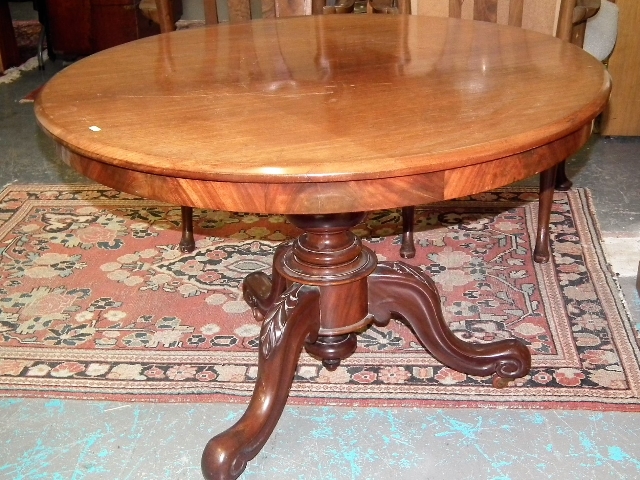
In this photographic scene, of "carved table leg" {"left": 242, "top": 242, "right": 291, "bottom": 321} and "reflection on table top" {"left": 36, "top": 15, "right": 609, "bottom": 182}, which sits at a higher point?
"reflection on table top" {"left": 36, "top": 15, "right": 609, "bottom": 182}

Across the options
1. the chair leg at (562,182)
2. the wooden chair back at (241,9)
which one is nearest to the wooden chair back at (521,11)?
the wooden chair back at (241,9)

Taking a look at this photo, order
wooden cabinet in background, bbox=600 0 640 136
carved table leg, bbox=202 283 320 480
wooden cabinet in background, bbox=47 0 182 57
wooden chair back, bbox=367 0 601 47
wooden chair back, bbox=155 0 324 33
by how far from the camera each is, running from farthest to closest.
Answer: wooden cabinet in background, bbox=47 0 182 57 < wooden cabinet in background, bbox=600 0 640 136 < wooden chair back, bbox=155 0 324 33 < wooden chair back, bbox=367 0 601 47 < carved table leg, bbox=202 283 320 480

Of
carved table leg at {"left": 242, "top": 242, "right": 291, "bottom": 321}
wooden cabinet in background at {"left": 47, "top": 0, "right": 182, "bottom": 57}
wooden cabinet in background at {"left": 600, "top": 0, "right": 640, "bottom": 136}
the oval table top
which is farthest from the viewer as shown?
wooden cabinet in background at {"left": 47, "top": 0, "right": 182, "bottom": 57}

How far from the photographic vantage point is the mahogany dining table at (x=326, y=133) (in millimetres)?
1060

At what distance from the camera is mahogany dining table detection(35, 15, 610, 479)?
3.48 feet

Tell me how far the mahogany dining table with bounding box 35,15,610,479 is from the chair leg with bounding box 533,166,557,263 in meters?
0.60

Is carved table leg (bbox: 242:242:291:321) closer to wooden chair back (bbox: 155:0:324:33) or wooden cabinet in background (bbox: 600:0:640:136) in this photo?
wooden chair back (bbox: 155:0:324:33)

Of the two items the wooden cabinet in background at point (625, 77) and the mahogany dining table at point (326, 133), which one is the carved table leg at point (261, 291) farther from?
Answer: the wooden cabinet in background at point (625, 77)

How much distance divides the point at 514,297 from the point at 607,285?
0.87 ft

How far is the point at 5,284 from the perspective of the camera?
2318mm

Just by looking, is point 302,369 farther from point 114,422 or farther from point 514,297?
point 514,297

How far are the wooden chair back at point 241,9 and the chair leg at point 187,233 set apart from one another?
554mm

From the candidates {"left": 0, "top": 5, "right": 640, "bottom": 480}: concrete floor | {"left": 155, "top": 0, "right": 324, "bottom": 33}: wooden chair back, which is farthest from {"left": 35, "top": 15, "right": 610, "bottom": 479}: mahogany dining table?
{"left": 155, "top": 0, "right": 324, "bottom": 33}: wooden chair back

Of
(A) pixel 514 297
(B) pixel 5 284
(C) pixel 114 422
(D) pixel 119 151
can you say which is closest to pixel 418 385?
(A) pixel 514 297
